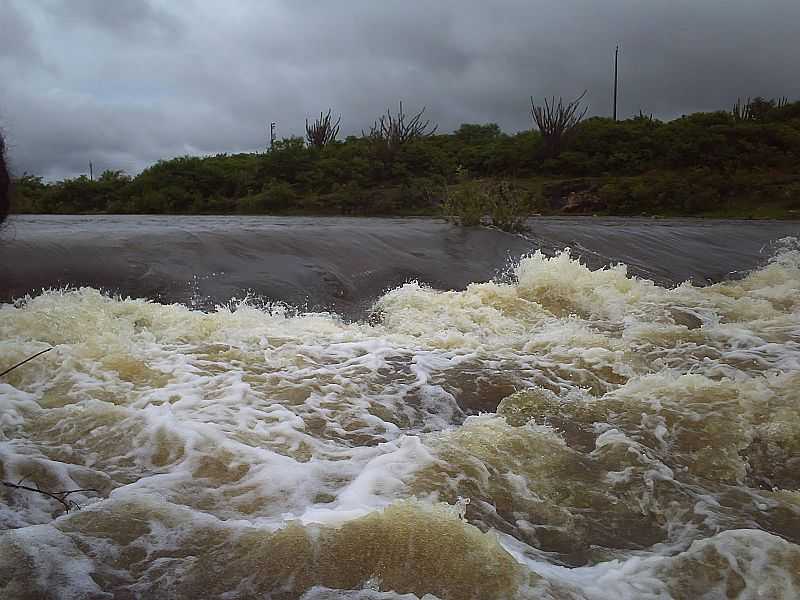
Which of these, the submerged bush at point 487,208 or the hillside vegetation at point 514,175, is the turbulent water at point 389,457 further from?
the hillside vegetation at point 514,175

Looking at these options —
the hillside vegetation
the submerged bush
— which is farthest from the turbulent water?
the hillside vegetation

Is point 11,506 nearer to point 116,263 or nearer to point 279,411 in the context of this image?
point 279,411

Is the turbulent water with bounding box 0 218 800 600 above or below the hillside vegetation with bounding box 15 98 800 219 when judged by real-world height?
below

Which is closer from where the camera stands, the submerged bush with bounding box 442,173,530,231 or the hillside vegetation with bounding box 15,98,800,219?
the submerged bush with bounding box 442,173,530,231

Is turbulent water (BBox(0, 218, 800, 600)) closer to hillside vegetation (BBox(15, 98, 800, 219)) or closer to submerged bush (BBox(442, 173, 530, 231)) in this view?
submerged bush (BBox(442, 173, 530, 231))

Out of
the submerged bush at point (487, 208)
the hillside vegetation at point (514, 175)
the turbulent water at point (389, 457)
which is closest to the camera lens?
the turbulent water at point (389, 457)

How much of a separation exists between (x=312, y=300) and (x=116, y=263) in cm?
216

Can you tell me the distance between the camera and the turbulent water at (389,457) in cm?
235

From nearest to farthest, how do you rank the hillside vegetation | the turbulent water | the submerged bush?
1. the turbulent water
2. the submerged bush
3. the hillside vegetation

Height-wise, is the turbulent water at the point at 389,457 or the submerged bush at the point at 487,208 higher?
the submerged bush at the point at 487,208

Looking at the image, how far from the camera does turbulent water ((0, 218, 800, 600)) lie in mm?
2346

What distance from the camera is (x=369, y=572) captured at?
A: 233 cm

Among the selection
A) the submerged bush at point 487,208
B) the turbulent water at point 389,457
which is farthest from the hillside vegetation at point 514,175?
the turbulent water at point 389,457

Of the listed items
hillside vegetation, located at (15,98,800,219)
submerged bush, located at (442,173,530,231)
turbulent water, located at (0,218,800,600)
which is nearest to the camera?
turbulent water, located at (0,218,800,600)
